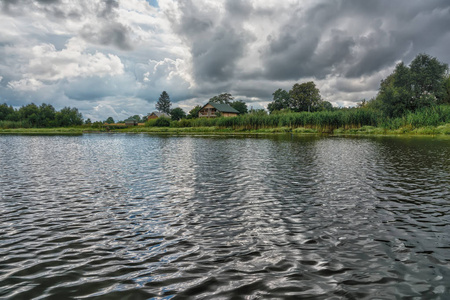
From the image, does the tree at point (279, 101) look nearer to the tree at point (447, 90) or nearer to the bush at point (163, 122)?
the bush at point (163, 122)

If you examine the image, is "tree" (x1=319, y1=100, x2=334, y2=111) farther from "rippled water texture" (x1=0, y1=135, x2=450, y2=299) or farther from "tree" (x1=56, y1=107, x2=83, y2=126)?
"tree" (x1=56, y1=107, x2=83, y2=126)

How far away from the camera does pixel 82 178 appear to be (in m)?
13.5

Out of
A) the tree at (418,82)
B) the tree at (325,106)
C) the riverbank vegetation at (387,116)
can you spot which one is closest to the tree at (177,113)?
the riverbank vegetation at (387,116)

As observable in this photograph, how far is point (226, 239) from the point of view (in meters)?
6.21

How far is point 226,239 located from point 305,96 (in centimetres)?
11044

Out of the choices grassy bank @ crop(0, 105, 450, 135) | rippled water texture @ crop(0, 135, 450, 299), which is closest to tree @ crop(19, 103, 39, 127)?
grassy bank @ crop(0, 105, 450, 135)

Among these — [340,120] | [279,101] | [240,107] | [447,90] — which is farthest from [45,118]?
[447,90]

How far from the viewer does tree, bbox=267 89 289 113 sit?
409 feet

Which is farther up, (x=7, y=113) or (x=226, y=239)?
(x=7, y=113)

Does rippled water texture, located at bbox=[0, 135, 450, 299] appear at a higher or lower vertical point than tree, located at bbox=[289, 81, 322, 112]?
lower

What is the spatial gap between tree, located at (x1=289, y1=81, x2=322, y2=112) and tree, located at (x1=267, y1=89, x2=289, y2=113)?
1055cm

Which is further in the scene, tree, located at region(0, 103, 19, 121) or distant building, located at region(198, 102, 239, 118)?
tree, located at region(0, 103, 19, 121)

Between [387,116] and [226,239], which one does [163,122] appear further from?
[226,239]

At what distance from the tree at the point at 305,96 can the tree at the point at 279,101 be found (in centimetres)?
1055
